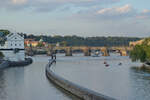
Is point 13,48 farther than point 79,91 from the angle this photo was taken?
Yes

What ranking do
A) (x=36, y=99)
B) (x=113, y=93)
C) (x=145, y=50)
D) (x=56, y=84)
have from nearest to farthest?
1. (x=36, y=99)
2. (x=113, y=93)
3. (x=56, y=84)
4. (x=145, y=50)

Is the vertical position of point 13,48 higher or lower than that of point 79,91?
higher

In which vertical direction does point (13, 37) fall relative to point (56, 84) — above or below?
above

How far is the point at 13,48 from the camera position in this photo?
4008 inches

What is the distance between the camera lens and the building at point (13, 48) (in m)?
101

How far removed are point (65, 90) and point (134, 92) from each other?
897 cm

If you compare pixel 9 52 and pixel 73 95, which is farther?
pixel 9 52

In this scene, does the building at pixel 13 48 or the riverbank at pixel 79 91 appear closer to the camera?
the riverbank at pixel 79 91

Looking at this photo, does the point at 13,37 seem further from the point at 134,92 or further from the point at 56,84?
the point at 134,92

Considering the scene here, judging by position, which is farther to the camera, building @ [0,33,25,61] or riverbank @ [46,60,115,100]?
building @ [0,33,25,61]

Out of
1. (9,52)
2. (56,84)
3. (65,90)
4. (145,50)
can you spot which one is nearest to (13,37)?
(9,52)

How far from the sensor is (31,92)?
41969 mm

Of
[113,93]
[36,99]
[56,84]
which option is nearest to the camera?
[36,99]

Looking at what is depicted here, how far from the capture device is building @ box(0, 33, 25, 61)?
10125cm
